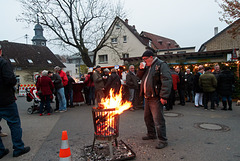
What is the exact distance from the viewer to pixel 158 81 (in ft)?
12.6

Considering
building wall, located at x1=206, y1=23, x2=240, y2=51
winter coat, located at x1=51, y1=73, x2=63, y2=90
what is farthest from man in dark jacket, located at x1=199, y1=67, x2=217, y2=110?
building wall, located at x1=206, y1=23, x2=240, y2=51

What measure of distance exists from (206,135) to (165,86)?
6.79 ft

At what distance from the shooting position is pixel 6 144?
4328 millimetres

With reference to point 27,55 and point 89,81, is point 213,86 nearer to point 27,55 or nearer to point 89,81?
point 89,81

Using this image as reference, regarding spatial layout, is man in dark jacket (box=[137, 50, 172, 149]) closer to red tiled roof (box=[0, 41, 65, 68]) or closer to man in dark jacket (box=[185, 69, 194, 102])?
man in dark jacket (box=[185, 69, 194, 102])

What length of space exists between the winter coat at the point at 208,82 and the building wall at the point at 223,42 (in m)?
25.4

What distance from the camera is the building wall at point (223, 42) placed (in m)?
27.8

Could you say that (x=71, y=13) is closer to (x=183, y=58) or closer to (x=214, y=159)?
(x=183, y=58)

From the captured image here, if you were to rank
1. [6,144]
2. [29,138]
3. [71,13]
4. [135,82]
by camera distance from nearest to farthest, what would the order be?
[6,144] < [29,138] < [135,82] < [71,13]

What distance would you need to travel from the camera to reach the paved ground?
346cm

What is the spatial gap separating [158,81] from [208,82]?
4947 millimetres

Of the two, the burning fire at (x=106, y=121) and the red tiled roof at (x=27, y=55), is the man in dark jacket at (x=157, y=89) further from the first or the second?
the red tiled roof at (x=27, y=55)

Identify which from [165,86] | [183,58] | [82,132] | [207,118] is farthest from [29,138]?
[183,58]

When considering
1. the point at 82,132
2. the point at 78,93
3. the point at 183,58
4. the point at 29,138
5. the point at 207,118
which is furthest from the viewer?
the point at 183,58
